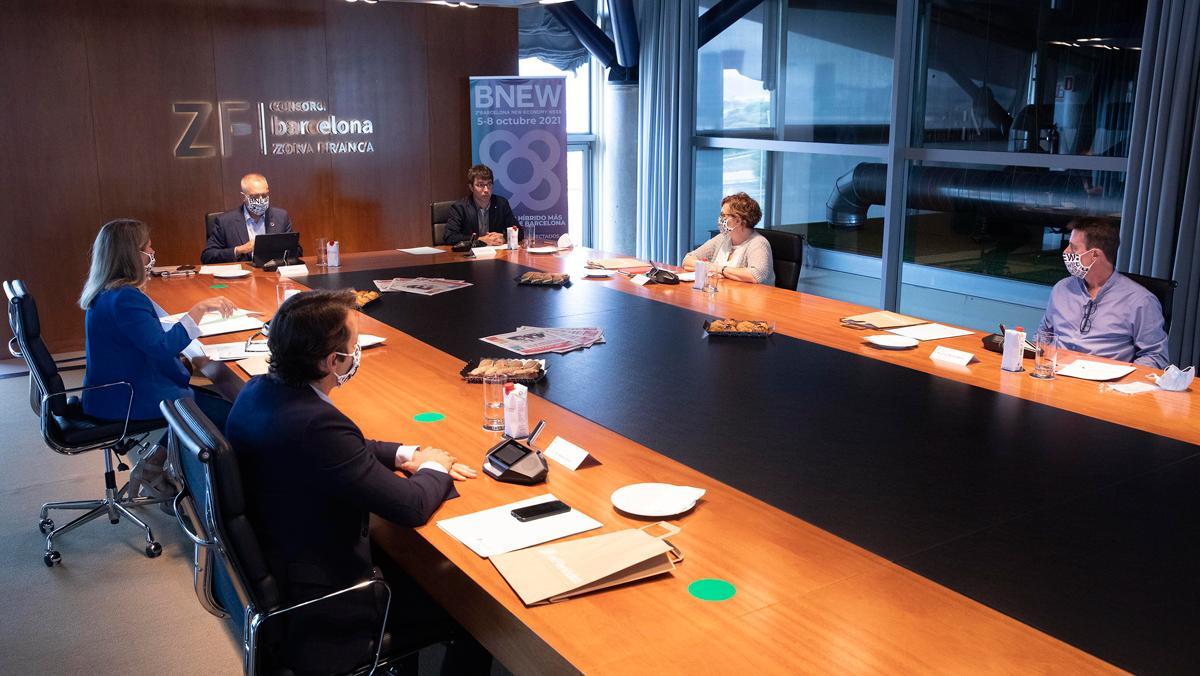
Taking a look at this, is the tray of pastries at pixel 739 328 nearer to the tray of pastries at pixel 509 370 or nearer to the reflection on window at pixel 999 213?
the tray of pastries at pixel 509 370

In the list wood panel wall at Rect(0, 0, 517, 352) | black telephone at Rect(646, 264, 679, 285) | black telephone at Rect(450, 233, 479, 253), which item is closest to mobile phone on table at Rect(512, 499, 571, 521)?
black telephone at Rect(646, 264, 679, 285)

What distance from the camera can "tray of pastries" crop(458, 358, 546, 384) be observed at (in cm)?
341

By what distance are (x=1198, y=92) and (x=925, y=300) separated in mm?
2512

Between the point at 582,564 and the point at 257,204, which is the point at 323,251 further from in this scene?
the point at 582,564

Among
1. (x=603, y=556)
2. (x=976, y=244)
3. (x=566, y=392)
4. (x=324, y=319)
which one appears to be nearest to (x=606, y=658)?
(x=603, y=556)

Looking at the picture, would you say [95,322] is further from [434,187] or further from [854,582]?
[434,187]

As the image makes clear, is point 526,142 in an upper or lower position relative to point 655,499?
upper

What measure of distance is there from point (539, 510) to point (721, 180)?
22.9ft

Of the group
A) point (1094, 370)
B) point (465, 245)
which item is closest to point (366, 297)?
point (465, 245)

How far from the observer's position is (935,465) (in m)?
2.69

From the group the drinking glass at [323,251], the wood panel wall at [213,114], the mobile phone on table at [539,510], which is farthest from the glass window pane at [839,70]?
the mobile phone on table at [539,510]

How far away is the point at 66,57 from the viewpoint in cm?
668

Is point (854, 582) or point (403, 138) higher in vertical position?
point (403, 138)

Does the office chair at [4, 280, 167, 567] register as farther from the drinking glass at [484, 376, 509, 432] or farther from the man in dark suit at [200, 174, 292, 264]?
the man in dark suit at [200, 174, 292, 264]
